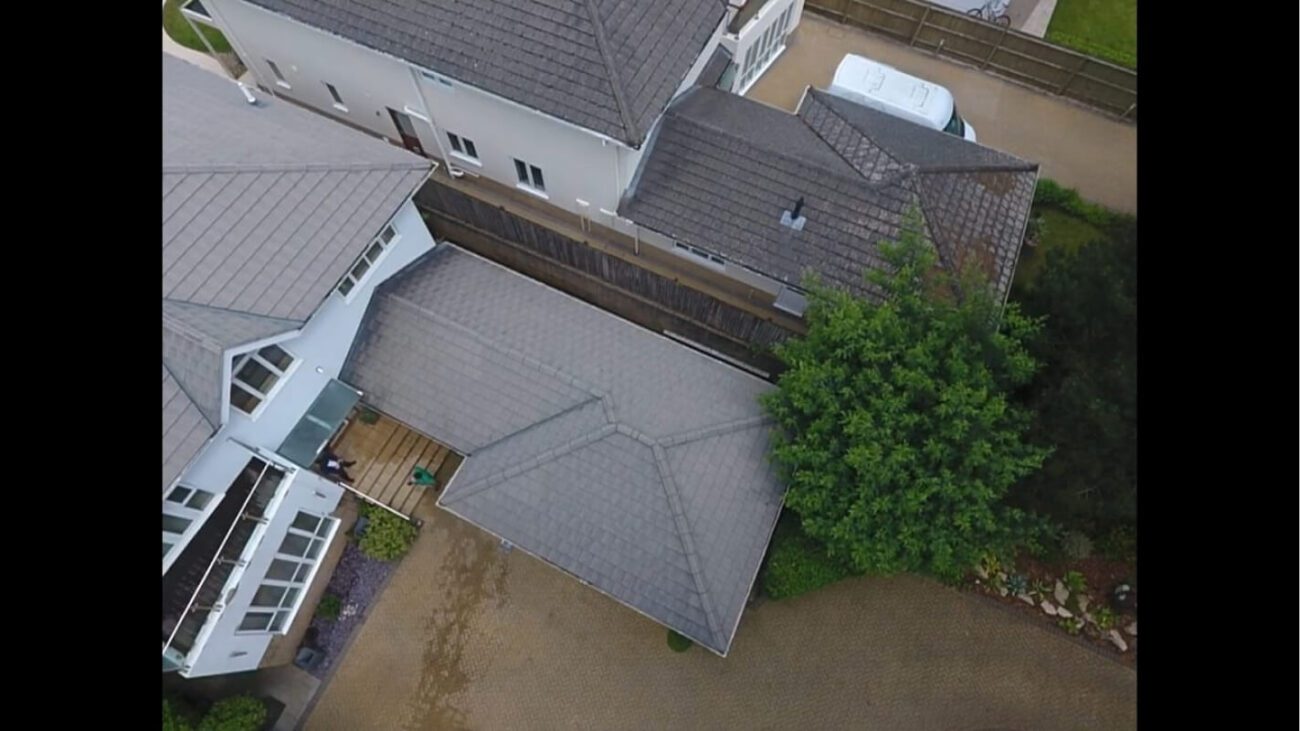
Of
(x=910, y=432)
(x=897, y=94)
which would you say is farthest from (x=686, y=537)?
(x=897, y=94)

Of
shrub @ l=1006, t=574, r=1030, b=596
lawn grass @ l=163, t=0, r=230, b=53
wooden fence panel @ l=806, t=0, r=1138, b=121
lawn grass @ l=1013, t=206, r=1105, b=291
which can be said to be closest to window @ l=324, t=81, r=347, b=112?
lawn grass @ l=163, t=0, r=230, b=53

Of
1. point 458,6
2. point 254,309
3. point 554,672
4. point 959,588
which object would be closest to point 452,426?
point 254,309

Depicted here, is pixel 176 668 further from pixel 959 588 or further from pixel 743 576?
pixel 959 588

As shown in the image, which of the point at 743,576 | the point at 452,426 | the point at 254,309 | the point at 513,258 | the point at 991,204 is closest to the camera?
the point at 254,309

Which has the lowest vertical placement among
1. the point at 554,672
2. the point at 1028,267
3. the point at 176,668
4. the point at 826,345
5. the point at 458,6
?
the point at 176,668

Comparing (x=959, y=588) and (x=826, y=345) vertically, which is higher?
(x=826, y=345)

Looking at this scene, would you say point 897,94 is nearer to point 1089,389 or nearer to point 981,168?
point 981,168
